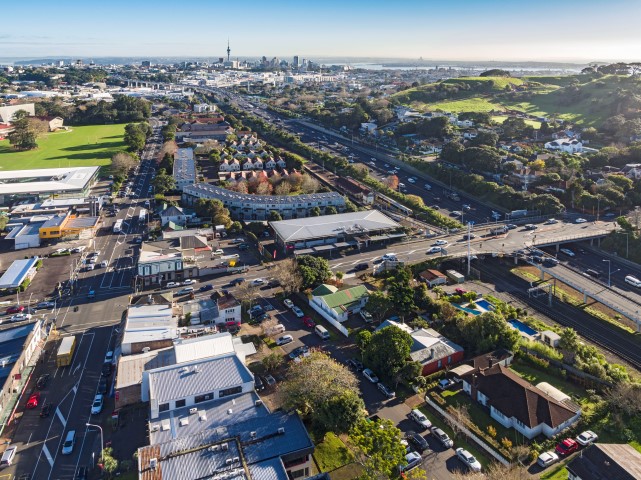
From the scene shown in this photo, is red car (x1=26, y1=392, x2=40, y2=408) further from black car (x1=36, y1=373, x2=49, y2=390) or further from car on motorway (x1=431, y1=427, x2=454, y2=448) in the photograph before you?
car on motorway (x1=431, y1=427, x2=454, y2=448)

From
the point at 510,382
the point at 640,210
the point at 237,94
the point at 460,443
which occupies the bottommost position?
the point at 460,443

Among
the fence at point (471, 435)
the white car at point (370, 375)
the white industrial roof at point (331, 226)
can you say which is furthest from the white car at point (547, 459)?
the white industrial roof at point (331, 226)

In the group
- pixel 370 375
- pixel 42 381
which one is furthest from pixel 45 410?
pixel 370 375

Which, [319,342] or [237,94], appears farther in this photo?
[237,94]

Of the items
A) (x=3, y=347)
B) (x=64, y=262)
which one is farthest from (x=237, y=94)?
(x=3, y=347)

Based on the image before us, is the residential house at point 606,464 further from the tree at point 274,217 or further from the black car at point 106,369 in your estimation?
the tree at point 274,217

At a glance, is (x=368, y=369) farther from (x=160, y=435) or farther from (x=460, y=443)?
(x=160, y=435)
